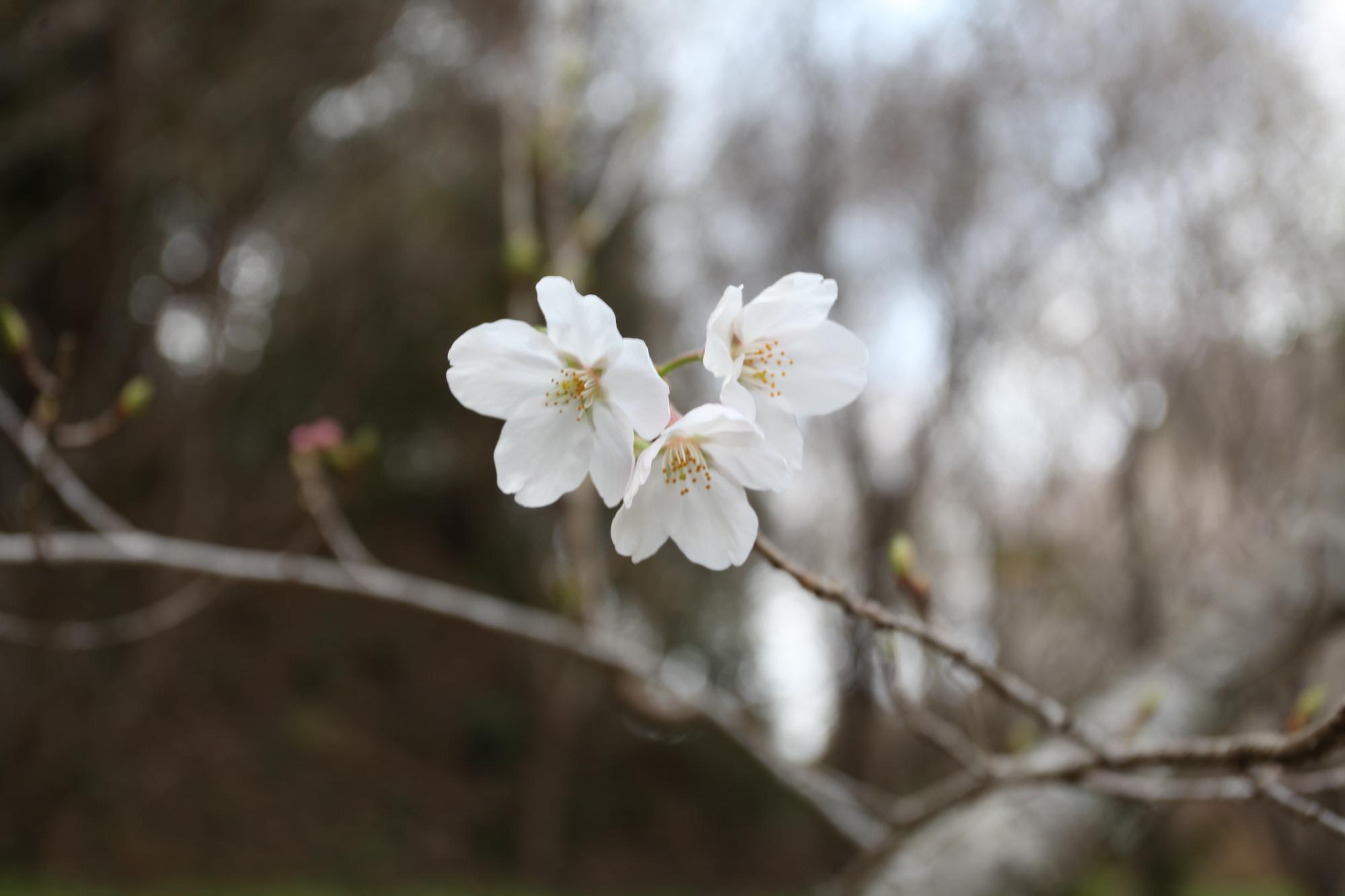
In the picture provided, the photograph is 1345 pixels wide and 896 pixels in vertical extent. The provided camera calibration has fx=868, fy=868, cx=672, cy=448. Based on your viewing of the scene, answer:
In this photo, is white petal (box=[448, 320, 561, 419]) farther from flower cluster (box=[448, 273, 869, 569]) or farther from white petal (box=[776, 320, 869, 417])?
white petal (box=[776, 320, 869, 417])

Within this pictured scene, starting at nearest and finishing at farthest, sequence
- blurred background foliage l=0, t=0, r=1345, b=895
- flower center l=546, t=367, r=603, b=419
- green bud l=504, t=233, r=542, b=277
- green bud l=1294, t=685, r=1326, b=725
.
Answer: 1. flower center l=546, t=367, r=603, b=419
2. green bud l=1294, t=685, r=1326, b=725
3. green bud l=504, t=233, r=542, b=277
4. blurred background foliage l=0, t=0, r=1345, b=895

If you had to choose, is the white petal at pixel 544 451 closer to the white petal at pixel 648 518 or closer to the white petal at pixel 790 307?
the white petal at pixel 648 518

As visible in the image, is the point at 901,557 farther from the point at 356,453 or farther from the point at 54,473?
the point at 54,473

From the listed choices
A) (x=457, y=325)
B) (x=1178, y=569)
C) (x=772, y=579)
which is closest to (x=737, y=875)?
(x=772, y=579)

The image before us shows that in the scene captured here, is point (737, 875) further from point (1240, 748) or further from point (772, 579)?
point (1240, 748)

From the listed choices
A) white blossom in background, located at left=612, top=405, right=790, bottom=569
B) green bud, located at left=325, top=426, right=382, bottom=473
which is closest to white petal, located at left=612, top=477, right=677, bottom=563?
white blossom in background, located at left=612, top=405, right=790, bottom=569

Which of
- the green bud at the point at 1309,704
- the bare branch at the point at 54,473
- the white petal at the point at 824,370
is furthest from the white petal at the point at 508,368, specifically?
the green bud at the point at 1309,704

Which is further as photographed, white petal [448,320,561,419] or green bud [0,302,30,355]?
green bud [0,302,30,355]

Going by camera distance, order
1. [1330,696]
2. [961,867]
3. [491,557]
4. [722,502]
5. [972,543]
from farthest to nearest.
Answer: [491,557]
[972,543]
[1330,696]
[961,867]
[722,502]
